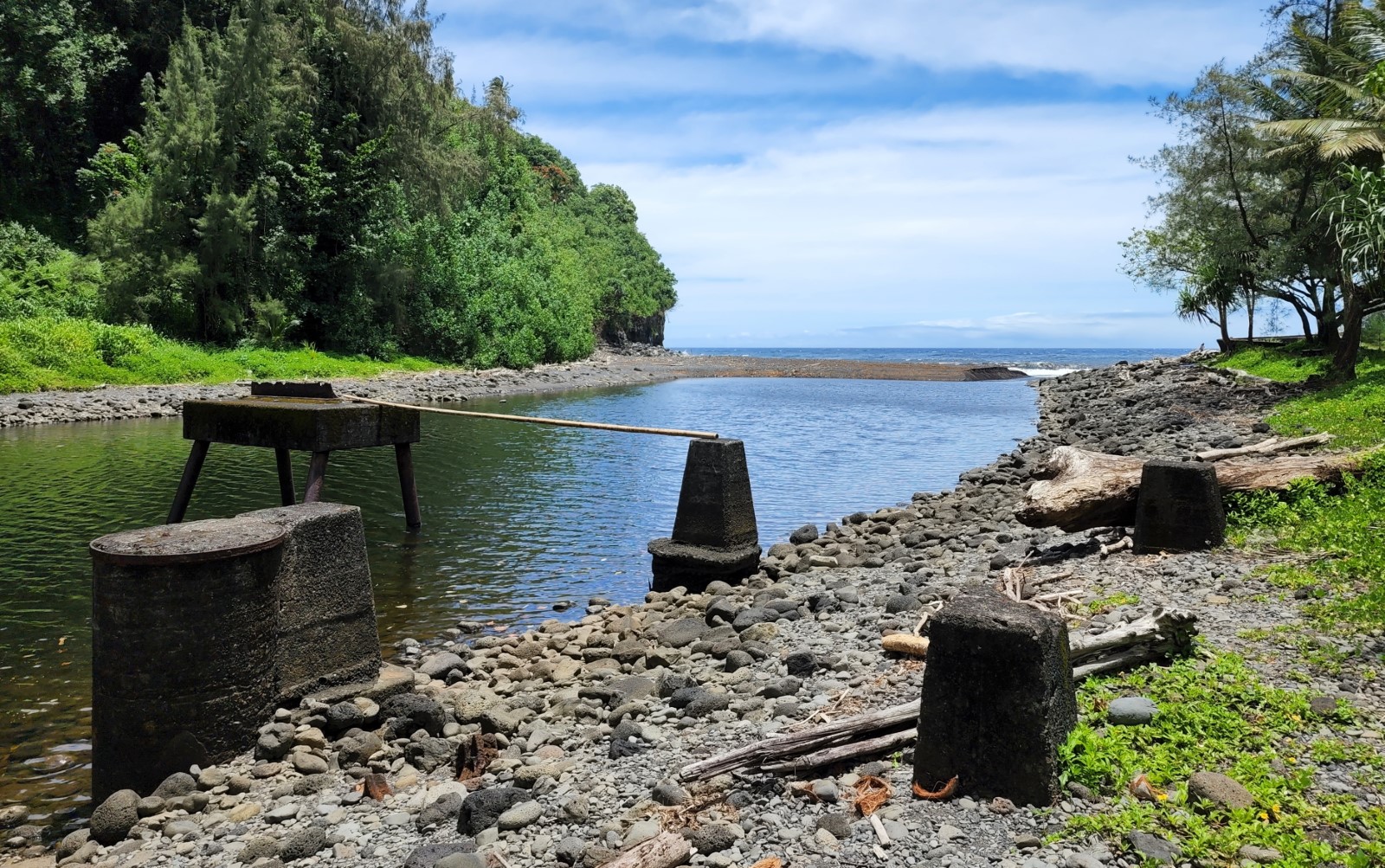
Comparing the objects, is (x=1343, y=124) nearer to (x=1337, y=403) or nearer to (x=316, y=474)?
(x=1337, y=403)

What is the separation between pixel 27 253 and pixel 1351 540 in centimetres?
4718

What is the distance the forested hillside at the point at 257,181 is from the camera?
119 feet

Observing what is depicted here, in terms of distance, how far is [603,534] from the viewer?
14.9 metres

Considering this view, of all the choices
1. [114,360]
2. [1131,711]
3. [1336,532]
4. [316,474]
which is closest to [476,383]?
[114,360]

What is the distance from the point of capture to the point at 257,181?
1494 inches

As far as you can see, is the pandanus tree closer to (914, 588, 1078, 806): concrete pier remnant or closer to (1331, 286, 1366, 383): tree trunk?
(1331, 286, 1366, 383): tree trunk

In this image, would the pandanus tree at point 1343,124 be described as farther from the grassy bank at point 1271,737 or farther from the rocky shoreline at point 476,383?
the rocky shoreline at point 476,383

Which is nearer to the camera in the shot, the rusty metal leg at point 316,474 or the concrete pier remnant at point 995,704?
the concrete pier remnant at point 995,704

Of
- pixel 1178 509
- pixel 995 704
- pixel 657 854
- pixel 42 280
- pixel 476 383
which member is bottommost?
pixel 657 854

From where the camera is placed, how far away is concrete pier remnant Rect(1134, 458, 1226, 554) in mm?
8828

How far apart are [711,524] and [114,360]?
3046cm

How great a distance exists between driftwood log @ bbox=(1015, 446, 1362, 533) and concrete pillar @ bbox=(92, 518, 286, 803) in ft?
24.9

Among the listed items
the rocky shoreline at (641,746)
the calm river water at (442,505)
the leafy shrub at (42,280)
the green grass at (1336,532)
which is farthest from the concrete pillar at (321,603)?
the leafy shrub at (42,280)

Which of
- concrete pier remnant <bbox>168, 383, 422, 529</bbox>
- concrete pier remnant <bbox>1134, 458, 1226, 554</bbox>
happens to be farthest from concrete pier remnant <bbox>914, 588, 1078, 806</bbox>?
concrete pier remnant <bbox>168, 383, 422, 529</bbox>
